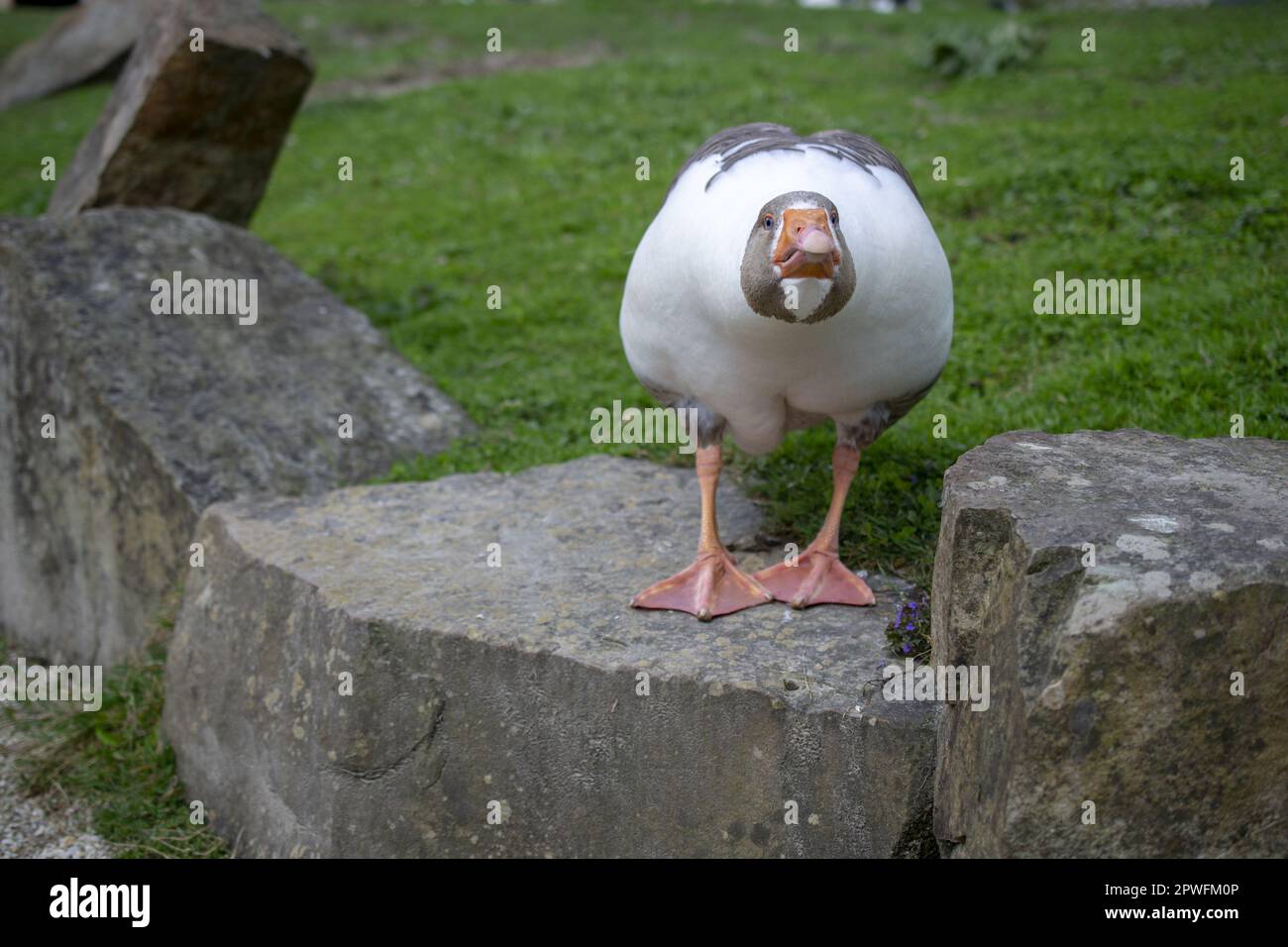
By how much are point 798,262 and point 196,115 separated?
527cm

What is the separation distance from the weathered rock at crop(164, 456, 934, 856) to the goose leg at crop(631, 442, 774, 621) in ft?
0.17

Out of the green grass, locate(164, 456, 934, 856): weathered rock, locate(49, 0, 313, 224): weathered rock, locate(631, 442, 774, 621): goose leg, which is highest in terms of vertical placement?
locate(49, 0, 313, 224): weathered rock

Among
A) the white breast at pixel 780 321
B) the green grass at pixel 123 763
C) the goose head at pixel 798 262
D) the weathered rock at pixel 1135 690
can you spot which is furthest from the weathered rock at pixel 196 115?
the weathered rock at pixel 1135 690

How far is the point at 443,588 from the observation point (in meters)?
4.19

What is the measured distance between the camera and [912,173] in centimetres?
886

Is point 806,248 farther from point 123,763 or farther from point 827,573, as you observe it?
point 123,763

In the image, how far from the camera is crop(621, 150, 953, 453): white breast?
3.53 meters

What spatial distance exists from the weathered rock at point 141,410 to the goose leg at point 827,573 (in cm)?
243

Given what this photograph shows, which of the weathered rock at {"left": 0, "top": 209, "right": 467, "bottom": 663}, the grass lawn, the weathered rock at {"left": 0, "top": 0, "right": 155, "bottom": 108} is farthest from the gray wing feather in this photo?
the weathered rock at {"left": 0, "top": 0, "right": 155, "bottom": 108}

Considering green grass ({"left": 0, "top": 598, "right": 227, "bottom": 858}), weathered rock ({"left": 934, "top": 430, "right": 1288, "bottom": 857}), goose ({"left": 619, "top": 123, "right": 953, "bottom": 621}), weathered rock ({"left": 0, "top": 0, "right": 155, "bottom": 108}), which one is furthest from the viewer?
weathered rock ({"left": 0, "top": 0, "right": 155, "bottom": 108})

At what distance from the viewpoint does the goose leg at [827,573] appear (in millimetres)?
4102

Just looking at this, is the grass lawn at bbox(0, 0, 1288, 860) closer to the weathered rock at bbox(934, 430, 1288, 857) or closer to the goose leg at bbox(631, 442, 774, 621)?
the goose leg at bbox(631, 442, 774, 621)
